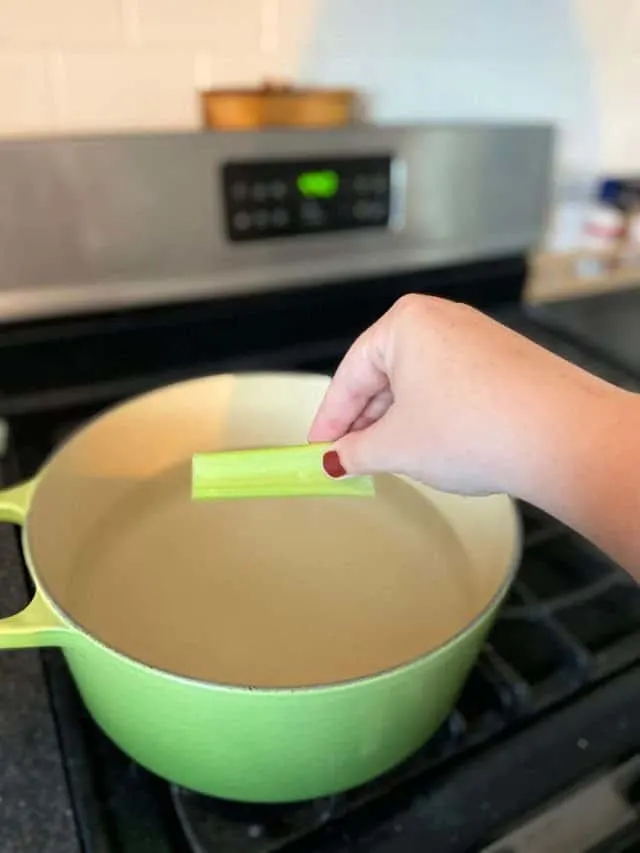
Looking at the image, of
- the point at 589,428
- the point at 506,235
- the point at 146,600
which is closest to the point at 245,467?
the point at 146,600

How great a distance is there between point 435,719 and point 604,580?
0.18 metres

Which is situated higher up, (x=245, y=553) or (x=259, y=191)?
(x=259, y=191)

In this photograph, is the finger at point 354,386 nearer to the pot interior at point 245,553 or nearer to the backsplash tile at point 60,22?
the pot interior at point 245,553

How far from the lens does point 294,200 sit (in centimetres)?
67

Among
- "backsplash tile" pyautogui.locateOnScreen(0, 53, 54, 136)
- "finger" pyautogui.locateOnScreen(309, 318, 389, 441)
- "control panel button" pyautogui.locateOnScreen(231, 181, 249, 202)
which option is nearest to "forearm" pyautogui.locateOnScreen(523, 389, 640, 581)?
"finger" pyautogui.locateOnScreen(309, 318, 389, 441)

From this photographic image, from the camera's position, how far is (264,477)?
47cm

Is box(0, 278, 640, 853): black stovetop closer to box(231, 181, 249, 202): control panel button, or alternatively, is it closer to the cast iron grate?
the cast iron grate

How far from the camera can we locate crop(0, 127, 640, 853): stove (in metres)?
0.37

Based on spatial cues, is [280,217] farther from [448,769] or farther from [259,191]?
[448,769]

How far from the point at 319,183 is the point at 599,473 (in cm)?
41

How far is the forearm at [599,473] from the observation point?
1.05 ft

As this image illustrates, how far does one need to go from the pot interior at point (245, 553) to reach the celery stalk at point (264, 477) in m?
0.04

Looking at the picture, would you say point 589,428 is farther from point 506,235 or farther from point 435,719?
point 506,235

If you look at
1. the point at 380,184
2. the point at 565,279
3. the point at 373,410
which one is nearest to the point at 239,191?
the point at 380,184
